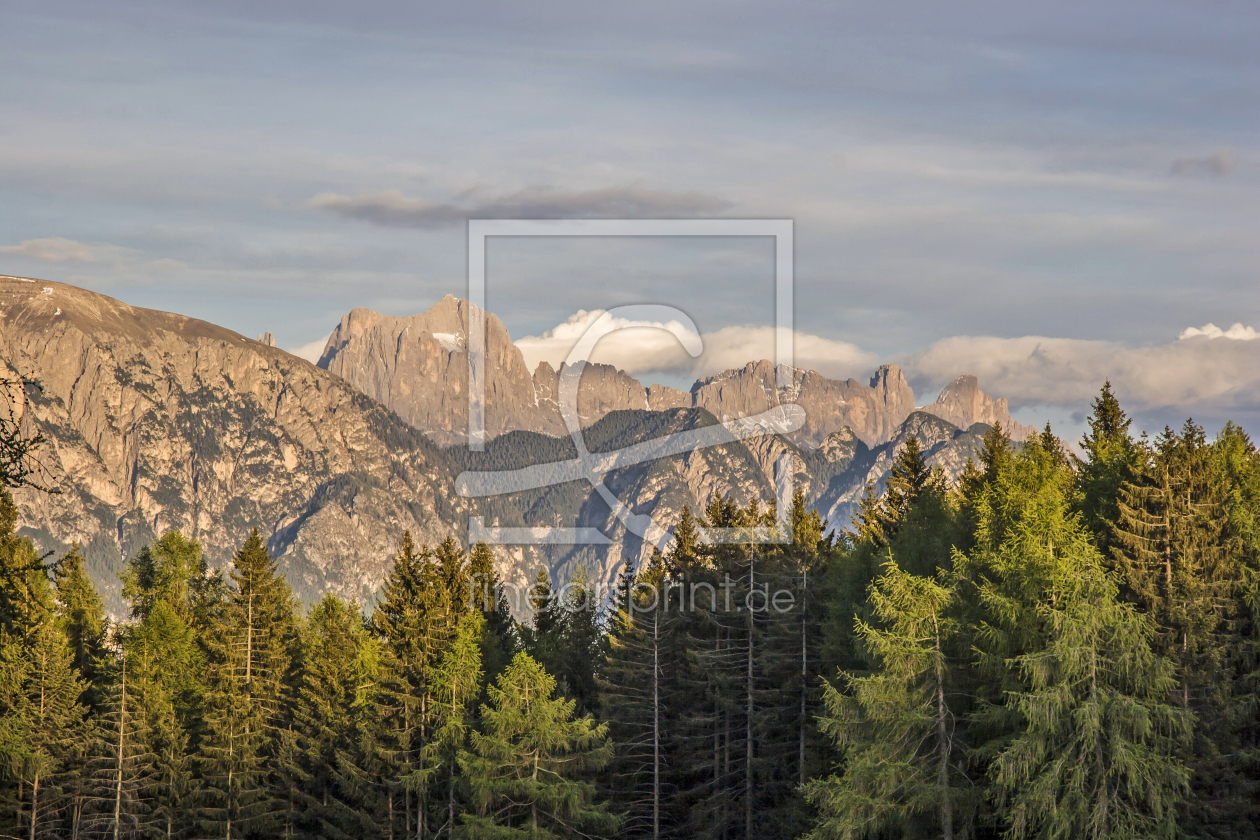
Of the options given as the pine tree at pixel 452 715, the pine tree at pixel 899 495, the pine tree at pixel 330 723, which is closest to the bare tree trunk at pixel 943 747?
the pine tree at pixel 899 495

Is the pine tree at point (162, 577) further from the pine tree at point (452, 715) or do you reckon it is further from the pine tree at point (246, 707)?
the pine tree at point (452, 715)

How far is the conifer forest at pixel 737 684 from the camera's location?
30562 mm

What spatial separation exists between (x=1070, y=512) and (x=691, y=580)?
915 inches

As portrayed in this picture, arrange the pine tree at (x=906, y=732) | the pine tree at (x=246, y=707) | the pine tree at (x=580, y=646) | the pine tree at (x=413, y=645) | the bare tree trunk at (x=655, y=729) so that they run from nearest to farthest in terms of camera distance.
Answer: the pine tree at (x=906, y=732) → the bare tree trunk at (x=655, y=729) → the pine tree at (x=413, y=645) → the pine tree at (x=246, y=707) → the pine tree at (x=580, y=646)

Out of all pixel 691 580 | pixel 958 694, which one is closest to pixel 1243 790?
pixel 958 694

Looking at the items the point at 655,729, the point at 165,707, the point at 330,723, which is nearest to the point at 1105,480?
the point at 655,729

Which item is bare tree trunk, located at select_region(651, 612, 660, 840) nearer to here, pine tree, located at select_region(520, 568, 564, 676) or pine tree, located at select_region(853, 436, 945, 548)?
pine tree, located at select_region(520, 568, 564, 676)

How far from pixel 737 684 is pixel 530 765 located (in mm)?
11067

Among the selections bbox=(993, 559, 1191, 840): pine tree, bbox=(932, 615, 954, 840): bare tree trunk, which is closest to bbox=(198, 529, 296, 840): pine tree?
bbox=(932, 615, 954, 840): bare tree trunk

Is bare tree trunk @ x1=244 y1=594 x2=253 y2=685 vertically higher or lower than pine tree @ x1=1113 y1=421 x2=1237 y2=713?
lower

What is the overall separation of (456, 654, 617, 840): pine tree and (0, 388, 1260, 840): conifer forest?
0.15 m

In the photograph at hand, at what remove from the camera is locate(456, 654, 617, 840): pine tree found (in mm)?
44219

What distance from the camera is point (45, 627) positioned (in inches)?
2101

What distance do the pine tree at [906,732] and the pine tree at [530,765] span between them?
1329 centimetres
